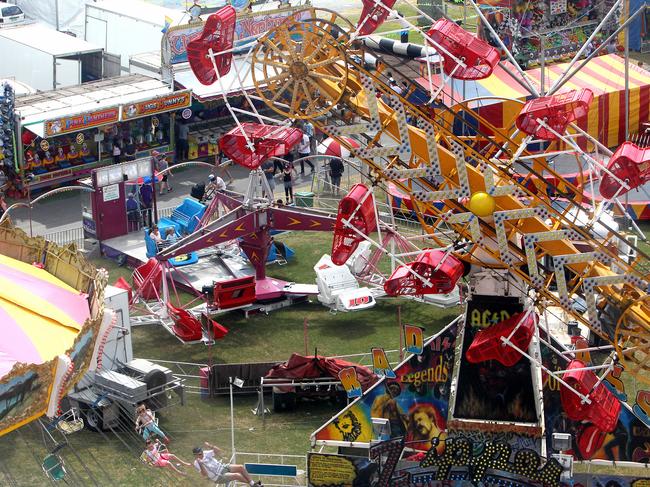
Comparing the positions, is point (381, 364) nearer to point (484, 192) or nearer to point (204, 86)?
point (484, 192)

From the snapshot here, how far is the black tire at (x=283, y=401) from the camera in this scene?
26.8 metres

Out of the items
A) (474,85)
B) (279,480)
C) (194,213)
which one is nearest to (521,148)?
(279,480)

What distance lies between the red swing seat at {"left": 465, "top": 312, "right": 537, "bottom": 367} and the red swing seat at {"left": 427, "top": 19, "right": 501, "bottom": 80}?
4.16m

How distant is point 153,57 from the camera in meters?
45.4

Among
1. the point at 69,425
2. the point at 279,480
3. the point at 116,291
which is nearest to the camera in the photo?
the point at 279,480

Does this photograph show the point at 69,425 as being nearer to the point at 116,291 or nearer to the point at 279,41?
the point at 116,291

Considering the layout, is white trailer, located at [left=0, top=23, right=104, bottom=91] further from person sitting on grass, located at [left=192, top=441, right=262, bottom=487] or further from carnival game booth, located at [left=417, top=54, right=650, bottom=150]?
person sitting on grass, located at [left=192, top=441, right=262, bottom=487]

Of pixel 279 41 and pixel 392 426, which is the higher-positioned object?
pixel 279 41

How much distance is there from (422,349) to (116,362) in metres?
6.53

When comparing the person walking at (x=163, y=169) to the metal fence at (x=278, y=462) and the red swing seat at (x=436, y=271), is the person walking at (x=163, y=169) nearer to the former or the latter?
→ the metal fence at (x=278, y=462)

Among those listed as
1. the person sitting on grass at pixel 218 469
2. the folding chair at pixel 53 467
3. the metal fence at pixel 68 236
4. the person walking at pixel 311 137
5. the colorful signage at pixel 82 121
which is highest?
the folding chair at pixel 53 467

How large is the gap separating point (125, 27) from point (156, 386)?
25889mm

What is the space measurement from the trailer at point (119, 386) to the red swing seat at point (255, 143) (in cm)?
407

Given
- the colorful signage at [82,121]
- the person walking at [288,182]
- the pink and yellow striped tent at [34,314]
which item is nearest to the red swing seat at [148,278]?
the pink and yellow striped tent at [34,314]
